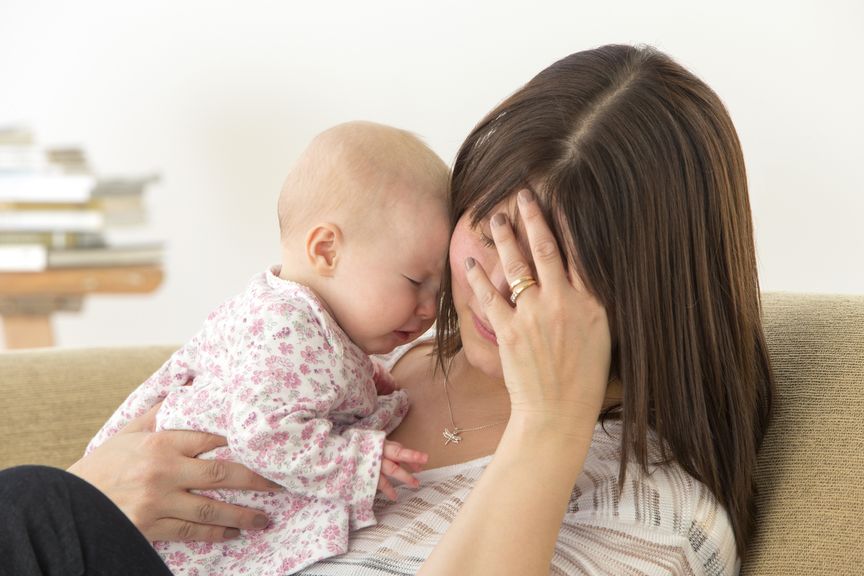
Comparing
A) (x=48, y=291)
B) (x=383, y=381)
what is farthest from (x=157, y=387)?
(x=48, y=291)

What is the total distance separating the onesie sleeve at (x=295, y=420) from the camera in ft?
4.48

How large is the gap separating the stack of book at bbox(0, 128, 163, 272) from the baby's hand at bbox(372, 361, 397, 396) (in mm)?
1719

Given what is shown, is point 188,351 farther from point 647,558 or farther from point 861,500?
point 861,500

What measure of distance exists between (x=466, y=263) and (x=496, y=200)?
94mm

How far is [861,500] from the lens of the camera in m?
1.33

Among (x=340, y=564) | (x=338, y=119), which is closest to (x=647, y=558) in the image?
(x=340, y=564)

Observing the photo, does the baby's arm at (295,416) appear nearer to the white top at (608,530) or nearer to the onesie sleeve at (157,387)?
the white top at (608,530)

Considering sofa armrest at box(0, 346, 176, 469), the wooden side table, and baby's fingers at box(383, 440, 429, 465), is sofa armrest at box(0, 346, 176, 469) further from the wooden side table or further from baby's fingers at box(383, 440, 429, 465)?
the wooden side table

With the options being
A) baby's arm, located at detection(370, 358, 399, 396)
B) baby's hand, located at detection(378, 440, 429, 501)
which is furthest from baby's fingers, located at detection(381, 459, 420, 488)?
baby's arm, located at detection(370, 358, 399, 396)

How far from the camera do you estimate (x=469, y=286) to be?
142 cm

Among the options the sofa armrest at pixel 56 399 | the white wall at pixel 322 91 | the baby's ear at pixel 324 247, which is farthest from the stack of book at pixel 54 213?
the baby's ear at pixel 324 247

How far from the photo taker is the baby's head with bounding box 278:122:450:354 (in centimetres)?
148

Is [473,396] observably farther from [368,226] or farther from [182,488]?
[182,488]

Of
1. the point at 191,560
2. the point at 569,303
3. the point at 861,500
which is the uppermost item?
the point at 569,303
